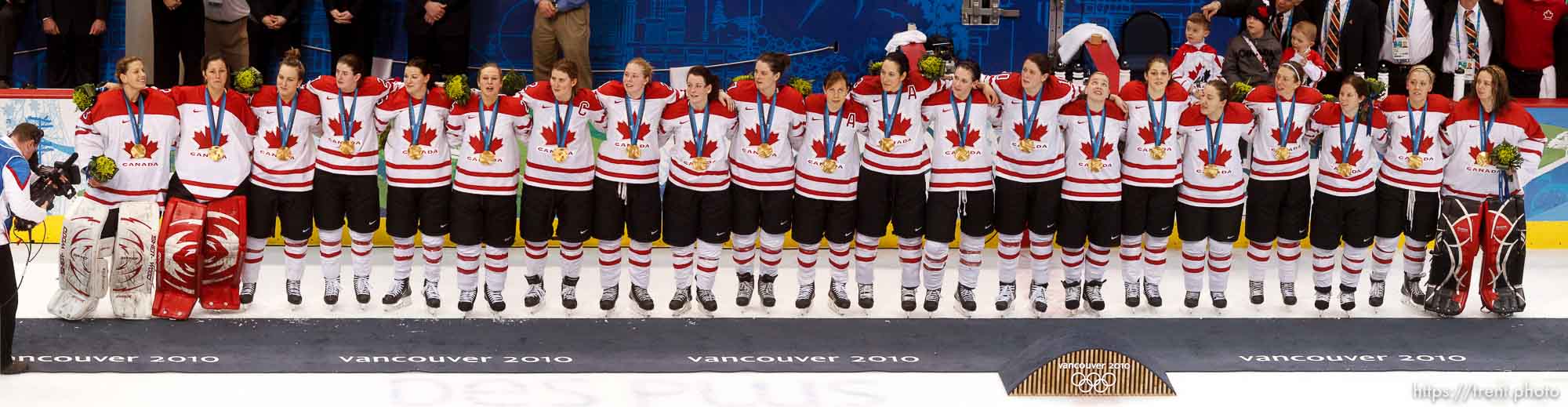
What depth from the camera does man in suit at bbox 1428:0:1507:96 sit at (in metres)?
10.8

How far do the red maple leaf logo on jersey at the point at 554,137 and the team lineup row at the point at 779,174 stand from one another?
2 centimetres

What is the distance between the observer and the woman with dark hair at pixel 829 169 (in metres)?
7.92

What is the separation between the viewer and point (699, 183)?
26.2ft

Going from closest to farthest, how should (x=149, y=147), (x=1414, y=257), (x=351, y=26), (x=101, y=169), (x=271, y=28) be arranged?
1. (x=101, y=169)
2. (x=149, y=147)
3. (x=1414, y=257)
4. (x=271, y=28)
5. (x=351, y=26)

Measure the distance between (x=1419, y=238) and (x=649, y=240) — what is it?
3.51 metres

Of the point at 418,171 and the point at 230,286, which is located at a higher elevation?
the point at 418,171

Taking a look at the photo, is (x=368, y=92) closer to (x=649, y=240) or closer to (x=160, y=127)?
(x=160, y=127)

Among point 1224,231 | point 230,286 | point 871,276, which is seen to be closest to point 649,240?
point 871,276

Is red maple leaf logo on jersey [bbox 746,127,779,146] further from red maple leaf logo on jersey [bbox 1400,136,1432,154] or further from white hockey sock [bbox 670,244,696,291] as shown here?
red maple leaf logo on jersey [bbox 1400,136,1432,154]

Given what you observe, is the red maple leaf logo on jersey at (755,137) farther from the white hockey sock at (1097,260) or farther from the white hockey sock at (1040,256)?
the white hockey sock at (1097,260)

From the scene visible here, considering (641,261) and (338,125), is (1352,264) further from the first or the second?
(338,125)

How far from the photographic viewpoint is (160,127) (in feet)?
25.6

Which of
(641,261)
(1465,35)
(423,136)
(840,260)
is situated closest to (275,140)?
(423,136)

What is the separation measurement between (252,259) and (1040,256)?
351cm
